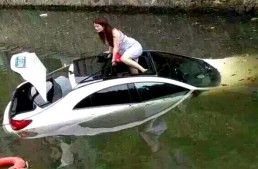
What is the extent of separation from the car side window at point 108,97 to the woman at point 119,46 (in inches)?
19.0

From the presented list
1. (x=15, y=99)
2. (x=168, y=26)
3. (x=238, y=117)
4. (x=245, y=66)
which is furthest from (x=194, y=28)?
(x=15, y=99)

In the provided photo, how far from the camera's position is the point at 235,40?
16312 mm

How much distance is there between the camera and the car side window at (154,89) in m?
11.2

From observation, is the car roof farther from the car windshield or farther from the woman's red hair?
the woman's red hair

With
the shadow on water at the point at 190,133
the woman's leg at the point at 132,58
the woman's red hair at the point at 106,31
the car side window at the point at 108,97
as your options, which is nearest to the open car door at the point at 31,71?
the car side window at the point at 108,97

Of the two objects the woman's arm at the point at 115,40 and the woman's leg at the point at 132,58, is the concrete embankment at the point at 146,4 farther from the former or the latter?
the woman's arm at the point at 115,40

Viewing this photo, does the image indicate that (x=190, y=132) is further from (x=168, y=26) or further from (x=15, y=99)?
(x=168, y=26)

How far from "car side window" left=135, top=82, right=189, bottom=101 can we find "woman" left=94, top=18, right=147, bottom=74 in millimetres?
343

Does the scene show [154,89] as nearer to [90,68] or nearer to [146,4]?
[90,68]

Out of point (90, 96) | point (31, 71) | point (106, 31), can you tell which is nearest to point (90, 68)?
point (90, 96)

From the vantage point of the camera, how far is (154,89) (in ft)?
37.1

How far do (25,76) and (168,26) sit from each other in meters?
8.17

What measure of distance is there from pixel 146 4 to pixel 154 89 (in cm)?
877

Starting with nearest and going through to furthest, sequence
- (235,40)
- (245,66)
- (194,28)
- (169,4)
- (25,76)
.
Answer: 1. (25,76)
2. (245,66)
3. (235,40)
4. (194,28)
5. (169,4)
